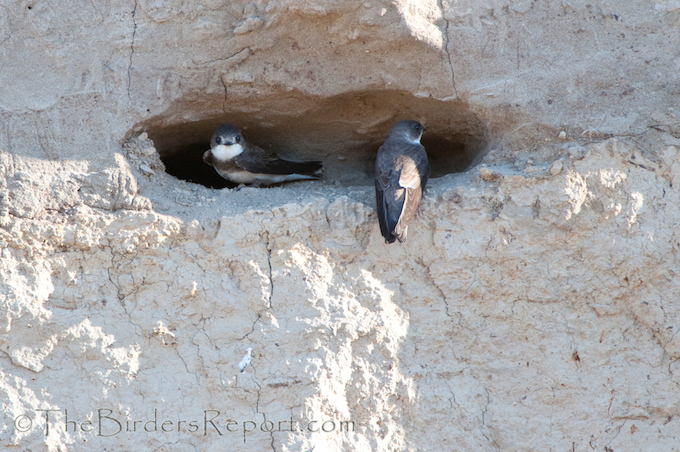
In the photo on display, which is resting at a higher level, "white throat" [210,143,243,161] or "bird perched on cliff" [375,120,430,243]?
"white throat" [210,143,243,161]

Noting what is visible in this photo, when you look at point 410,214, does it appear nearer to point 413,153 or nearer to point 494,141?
point 413,153

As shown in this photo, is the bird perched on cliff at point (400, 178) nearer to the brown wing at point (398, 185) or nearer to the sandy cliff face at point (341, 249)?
the brown wing at point (398, 185)

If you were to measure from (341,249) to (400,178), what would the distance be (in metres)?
0.43

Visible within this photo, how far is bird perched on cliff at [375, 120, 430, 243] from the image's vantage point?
2889 mm

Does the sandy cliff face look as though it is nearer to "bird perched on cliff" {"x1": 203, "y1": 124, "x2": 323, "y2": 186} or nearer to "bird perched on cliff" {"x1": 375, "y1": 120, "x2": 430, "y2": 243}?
"bird perched on cliff" {"x1": 375, "y1": 120, "x2": 430, "y2": 243}

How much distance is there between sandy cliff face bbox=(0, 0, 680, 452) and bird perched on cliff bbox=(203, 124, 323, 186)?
1.12 feet

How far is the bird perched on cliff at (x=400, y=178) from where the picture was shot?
9.48ft

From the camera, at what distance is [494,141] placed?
10.7 ft

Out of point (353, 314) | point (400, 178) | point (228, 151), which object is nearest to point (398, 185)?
point (400, 178)

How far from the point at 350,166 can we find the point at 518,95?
44.8 inches

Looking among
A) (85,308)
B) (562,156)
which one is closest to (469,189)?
(562,156)

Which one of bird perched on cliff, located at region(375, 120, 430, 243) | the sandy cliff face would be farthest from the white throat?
bird perched on cliff, located at region(375, 120, 430, 243)

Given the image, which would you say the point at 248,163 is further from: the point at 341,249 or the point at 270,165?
the point at 341,249

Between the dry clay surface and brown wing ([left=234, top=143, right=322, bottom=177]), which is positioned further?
brown wing ([left=234, top=143, right=322, bottom=177])
